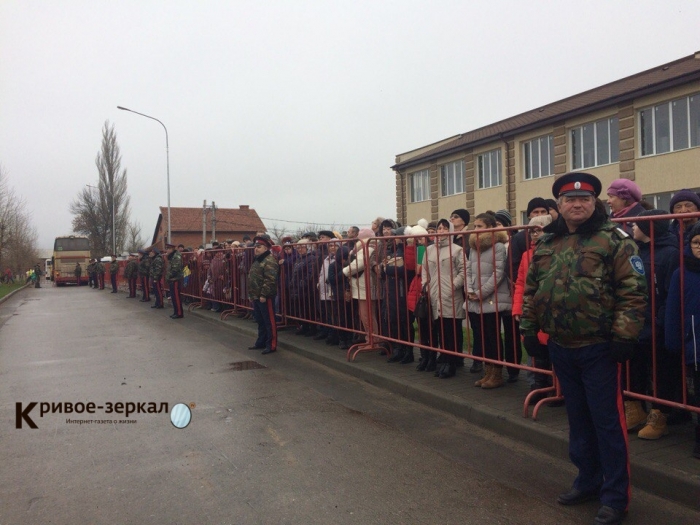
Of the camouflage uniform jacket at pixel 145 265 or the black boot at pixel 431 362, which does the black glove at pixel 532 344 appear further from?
the camouflage uniform jacket at pixel 145 265

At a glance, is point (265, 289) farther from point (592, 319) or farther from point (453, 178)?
point (453, 178)

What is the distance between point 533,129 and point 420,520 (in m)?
25.4

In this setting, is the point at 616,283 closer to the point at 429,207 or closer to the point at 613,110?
the point at 613,110

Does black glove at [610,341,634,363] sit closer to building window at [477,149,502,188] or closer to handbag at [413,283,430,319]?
handbag at [413,283,430,319]

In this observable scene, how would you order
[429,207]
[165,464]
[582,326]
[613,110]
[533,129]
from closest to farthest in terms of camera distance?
[582,326] < [165,464] < [613,110] < [533,129] < [429,207]

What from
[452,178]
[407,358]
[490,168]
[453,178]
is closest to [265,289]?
[407,358]

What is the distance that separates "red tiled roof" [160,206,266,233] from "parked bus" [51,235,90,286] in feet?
73.2

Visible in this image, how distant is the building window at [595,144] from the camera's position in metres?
22.8

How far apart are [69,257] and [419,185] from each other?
28003mm

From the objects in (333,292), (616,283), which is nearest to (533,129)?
(333,292)

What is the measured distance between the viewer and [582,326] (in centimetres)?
323

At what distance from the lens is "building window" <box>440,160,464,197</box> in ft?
105

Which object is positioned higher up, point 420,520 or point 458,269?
point 458,269

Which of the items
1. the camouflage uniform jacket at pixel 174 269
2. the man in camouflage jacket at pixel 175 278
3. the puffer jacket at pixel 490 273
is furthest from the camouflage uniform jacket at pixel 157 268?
the puffer jacket at pixel 490 273
